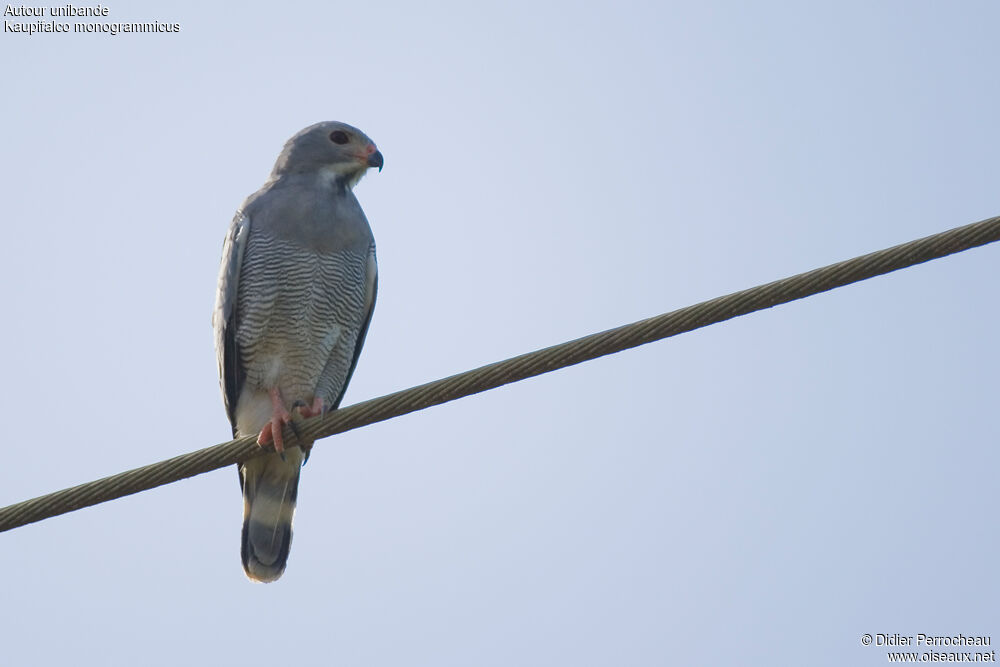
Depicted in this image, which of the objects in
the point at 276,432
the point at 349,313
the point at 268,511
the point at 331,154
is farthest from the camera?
the point at 331,154

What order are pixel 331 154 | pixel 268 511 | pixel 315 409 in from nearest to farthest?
1. pixel 315 409
2. pixel 268 511
3. pixel 331 154

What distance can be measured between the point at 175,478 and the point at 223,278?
302 cm

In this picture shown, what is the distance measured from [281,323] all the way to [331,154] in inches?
61.0

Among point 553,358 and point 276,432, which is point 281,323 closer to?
point 276,432

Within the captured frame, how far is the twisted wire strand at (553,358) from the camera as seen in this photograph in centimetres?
441

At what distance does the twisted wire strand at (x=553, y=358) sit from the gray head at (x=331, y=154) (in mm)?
3656

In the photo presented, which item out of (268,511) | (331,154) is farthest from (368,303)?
(268,511)

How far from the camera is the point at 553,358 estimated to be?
186 inches

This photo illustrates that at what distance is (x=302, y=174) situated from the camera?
27.9 feet

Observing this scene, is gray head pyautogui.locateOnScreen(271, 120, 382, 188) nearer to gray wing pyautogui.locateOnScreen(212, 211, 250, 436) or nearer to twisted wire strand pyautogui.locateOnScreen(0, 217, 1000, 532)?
gray wing pyautogui.locateOnScreen(212, 211, 250, 436)

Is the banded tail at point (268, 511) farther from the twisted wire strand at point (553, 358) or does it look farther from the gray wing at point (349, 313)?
the twisted wire strand at point (553, 358)

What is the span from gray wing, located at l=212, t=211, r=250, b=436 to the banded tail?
17.9 inches

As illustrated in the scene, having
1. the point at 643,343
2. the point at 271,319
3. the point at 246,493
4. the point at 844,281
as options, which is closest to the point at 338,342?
the point at 271,319

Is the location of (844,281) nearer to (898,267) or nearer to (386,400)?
(898,267)
